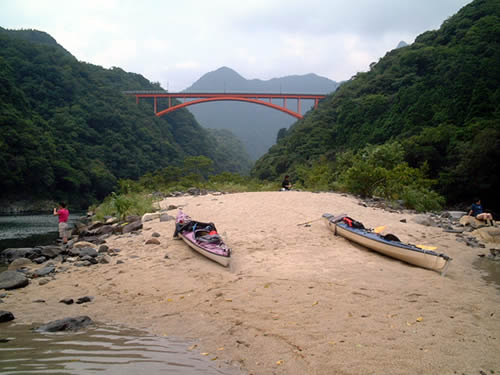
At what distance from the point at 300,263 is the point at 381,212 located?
258 inches

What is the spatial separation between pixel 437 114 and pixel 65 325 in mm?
35084

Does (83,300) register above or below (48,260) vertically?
above

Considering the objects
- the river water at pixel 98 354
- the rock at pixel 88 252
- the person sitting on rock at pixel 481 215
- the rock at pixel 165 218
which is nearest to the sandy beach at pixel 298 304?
the river water at pixel 98 354

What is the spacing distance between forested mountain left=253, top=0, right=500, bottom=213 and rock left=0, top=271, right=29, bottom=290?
882 inches

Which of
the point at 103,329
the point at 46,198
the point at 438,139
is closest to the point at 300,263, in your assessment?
the point at 103,329

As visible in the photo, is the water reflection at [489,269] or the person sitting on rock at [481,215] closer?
the water reflection at [489,269]

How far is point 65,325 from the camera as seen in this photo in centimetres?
412

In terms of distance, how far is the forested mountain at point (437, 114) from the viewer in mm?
23577

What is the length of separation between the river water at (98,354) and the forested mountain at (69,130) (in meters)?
37.3

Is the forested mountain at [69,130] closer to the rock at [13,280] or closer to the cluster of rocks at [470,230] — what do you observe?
the rock at [13,280]

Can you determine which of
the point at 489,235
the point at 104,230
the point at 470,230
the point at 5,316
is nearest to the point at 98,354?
the point at 5,316

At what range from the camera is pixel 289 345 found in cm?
361

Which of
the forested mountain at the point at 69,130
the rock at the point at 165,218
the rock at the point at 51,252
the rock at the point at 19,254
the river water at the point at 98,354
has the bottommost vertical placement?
the rock at the point at 19,254

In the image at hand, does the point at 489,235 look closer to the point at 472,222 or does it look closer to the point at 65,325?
the point at 472,222
